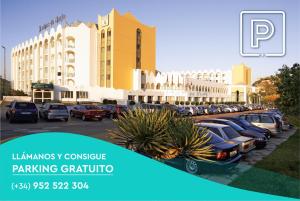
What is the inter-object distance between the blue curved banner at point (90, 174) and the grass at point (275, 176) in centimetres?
51

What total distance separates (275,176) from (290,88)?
5023 millimetres

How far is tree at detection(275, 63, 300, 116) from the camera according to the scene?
1241cm

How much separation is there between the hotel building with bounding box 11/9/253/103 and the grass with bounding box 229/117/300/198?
176 feet

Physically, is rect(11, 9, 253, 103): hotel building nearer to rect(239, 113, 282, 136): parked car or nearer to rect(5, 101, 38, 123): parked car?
rect(5, 101, 38, 123): parked car

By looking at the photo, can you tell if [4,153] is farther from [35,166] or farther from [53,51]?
[53,51]

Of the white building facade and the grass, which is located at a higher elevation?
the white building facade

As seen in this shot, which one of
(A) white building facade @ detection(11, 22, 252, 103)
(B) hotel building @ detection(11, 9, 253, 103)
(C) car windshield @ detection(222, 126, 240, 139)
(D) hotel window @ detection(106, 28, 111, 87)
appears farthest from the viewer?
(D) hotel window @ detection(106, 28, 111, 87)

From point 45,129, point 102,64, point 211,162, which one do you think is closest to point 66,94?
point 102,64

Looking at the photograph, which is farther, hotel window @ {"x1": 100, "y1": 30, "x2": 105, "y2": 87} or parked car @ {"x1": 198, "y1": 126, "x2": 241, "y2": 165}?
hotel window @ {"x1": 100, "y1": 30, "x2": 105, "y2": 87}

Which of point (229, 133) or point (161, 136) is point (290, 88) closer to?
point (229, 133)

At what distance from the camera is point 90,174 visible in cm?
689

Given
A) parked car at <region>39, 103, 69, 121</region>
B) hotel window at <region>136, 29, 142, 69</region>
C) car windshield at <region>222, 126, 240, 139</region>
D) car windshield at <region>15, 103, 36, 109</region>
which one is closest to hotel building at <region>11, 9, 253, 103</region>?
hotel window at <region>136, 29, 142, 69</region>

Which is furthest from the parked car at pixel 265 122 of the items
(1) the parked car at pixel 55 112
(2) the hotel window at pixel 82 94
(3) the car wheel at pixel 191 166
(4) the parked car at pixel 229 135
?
(2) the hotel window at pixel 82 94

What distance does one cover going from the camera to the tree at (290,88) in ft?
40.7
